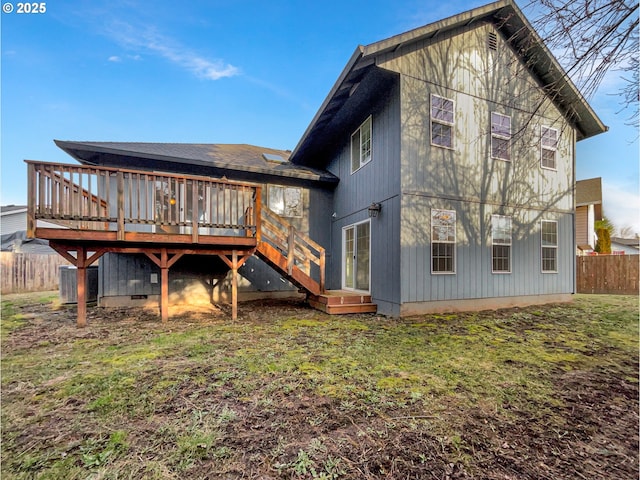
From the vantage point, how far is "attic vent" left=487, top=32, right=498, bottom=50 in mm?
7250

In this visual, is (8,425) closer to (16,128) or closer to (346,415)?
(346,415)

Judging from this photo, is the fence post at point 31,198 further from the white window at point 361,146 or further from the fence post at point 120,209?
the white window at point 361,146

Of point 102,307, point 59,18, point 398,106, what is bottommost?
point 102,307

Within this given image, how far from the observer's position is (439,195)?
6656 mm

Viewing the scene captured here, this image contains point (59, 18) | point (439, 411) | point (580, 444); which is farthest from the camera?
point (59, 18)

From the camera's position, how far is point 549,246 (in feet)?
26.5

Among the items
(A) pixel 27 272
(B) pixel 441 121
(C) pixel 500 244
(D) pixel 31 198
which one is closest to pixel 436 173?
(B) pixel 441 121

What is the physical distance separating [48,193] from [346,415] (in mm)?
5674

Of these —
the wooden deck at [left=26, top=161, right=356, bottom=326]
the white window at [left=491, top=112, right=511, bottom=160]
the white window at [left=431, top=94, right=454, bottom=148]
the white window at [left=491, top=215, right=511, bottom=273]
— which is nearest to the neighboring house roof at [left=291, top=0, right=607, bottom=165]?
the white window at [left=491, top=112, right=511, bottom=160]

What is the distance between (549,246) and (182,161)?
398 inches

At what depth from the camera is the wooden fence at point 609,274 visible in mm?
10562

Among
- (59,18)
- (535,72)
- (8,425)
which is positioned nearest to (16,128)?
(59,18)

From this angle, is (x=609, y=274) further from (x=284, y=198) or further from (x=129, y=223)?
(x=129, y=223)

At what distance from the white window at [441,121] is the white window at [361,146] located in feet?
5.21
